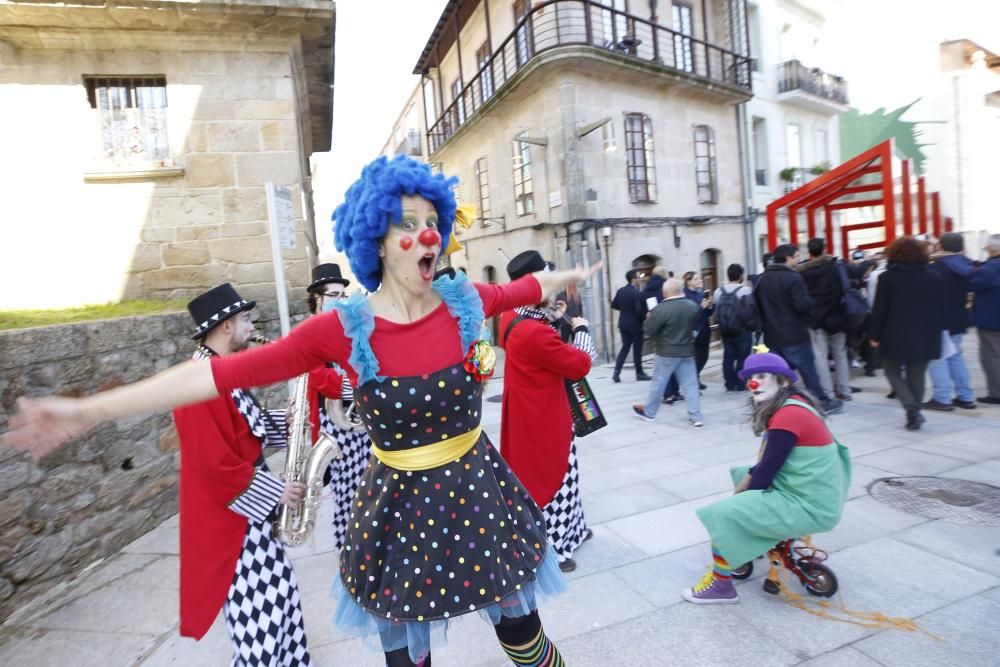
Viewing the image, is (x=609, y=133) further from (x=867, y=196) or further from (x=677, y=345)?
(x=677, y=345)

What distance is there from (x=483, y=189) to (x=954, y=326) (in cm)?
1289

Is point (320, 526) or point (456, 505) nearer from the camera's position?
point (456, 505)

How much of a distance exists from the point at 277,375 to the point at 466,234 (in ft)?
59.1

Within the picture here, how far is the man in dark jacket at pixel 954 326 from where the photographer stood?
6.12 meters

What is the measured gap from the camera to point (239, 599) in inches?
84.0

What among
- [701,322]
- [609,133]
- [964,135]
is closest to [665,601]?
[701,322]

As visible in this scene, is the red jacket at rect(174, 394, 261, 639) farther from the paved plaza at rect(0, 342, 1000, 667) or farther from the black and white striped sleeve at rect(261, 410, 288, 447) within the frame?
the paved plaza at rect(0, 342, 1000, 667)

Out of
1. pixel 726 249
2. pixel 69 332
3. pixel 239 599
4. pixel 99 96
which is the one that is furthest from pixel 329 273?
pixel 726 249

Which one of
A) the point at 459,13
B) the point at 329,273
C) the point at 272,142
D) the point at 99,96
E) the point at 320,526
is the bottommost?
the point at 320,526

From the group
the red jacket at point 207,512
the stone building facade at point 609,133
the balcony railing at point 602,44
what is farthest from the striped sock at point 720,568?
the balcony railing at point 602,44

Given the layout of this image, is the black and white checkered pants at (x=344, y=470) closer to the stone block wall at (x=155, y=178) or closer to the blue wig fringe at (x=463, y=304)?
the blue wig fringe at (x=463, y=304)

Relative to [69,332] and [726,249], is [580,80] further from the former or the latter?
[69,332]

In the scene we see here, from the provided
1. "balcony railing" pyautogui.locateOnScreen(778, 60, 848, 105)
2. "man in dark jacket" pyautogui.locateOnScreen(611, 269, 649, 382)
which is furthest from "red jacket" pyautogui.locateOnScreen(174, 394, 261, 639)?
"balcony railing" pyautogui.locateOnScreen(778, 60, 848, 105)

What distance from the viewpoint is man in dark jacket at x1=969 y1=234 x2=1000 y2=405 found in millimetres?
5980
